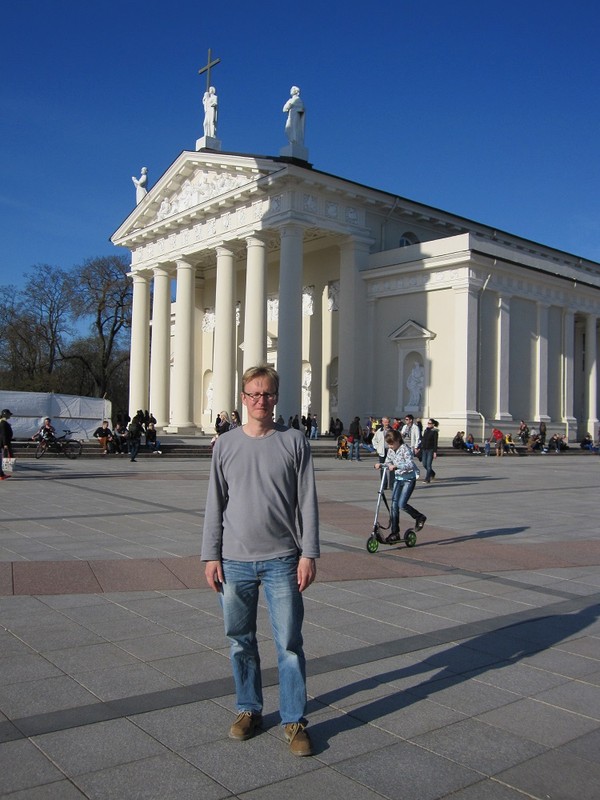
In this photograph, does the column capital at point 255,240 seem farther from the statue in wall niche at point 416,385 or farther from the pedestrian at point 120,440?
the pedestrian at point 120,440

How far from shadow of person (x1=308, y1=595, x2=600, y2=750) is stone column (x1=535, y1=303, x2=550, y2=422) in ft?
117

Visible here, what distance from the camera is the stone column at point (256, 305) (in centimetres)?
3950

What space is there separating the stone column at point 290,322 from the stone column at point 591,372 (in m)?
17.7

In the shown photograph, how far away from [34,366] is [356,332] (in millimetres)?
28626

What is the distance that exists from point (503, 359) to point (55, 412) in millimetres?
21538

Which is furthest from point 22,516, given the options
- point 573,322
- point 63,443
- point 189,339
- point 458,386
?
point 573,322

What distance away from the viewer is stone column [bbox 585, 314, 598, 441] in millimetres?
45250

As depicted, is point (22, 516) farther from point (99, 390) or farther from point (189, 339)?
point (99, 390)

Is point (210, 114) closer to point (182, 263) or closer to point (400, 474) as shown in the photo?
point (182, 263)

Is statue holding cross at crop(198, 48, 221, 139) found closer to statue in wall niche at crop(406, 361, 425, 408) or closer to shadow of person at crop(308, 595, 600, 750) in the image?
statue in wall niche at crop(406, 361, 425, 408)

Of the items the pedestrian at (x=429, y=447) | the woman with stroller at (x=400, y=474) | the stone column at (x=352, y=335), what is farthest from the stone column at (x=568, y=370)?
the woman with stroller at (x=400, y=474)

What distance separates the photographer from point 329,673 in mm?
5156

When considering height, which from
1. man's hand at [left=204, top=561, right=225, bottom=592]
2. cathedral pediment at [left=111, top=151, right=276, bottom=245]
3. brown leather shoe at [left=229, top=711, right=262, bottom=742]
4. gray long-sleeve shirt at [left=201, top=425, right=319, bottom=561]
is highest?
cathedral pediment at [left=111, top=151, right=276, bottom=245]

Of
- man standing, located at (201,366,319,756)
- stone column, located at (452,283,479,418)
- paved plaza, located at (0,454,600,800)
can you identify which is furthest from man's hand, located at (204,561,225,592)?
stone column, located at (452,283,479,418)
